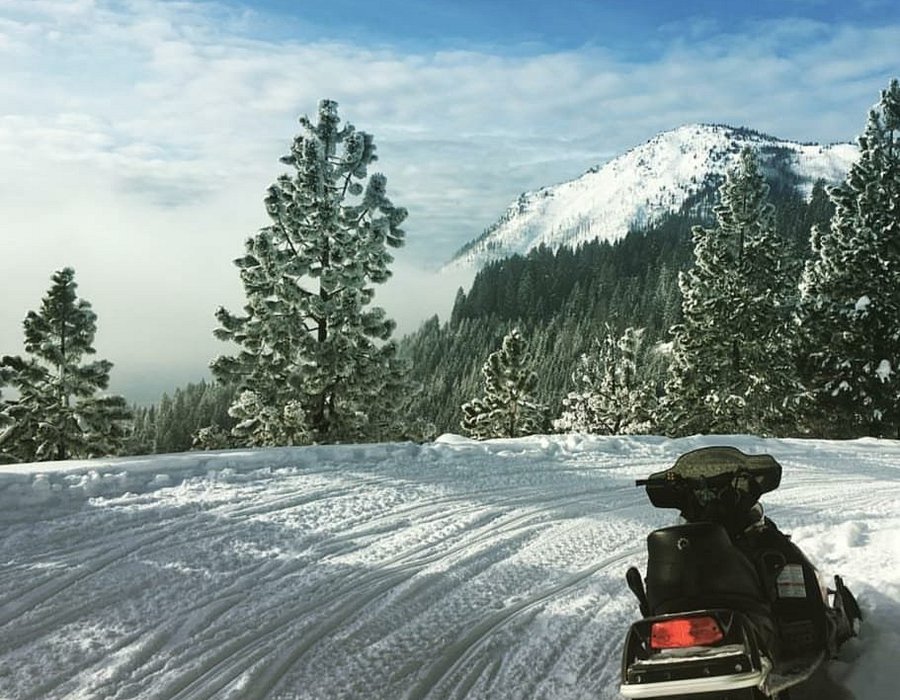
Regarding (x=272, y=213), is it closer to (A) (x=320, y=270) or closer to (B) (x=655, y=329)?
(A) (x=320, y=270)

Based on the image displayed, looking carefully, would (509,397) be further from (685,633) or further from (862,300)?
(685,633)

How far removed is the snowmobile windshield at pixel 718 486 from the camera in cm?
381

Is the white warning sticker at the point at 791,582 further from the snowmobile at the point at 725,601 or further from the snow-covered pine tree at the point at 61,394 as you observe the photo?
the snow-covered pine tree at the point at 61,394

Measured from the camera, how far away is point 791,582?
143 inches

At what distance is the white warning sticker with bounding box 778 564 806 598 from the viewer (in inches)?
142

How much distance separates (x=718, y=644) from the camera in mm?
2707

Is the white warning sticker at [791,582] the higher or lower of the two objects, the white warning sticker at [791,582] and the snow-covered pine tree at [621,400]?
the higher

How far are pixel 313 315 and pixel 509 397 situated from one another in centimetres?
2039

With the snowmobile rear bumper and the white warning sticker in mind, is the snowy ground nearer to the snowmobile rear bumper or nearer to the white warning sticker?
the white warning sticker

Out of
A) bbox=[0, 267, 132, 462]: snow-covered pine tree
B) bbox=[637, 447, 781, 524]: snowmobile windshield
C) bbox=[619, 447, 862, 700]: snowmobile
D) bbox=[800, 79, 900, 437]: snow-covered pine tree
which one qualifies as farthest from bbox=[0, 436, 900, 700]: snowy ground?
bbox=[0, 267, 132, 462]: snow-covered pine tree

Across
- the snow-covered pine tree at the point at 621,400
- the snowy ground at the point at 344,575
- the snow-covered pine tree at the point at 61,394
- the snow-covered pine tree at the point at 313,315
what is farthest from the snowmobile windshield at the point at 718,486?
the snow-covered pine tree at the point at 621,400

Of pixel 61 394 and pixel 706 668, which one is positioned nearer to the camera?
pixel 706 668

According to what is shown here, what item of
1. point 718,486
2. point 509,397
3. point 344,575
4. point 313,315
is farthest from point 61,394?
point 718,486

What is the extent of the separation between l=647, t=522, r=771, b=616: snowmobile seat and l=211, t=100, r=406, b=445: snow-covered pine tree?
17.3m
